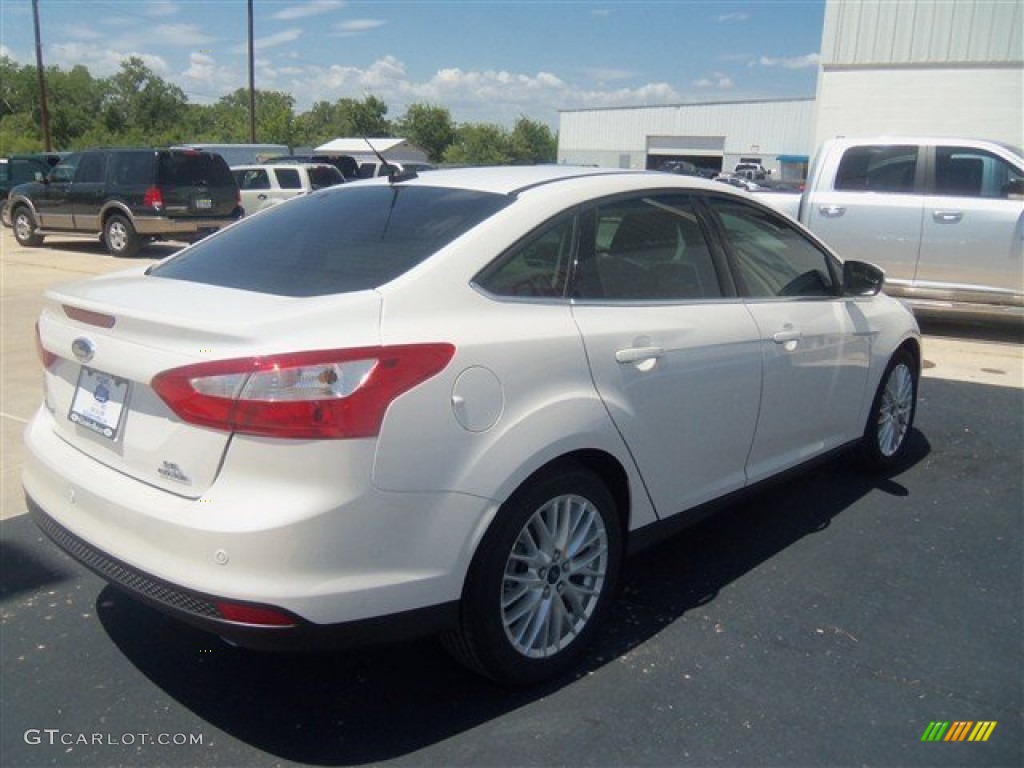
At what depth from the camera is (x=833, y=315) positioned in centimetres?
425

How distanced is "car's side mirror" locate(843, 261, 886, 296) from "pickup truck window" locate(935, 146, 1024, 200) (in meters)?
5.40

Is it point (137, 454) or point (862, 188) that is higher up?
point (862, 188)

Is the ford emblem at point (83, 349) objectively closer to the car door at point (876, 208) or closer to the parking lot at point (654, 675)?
the parking lot at point (654, 675)

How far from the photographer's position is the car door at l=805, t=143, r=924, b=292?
9203 millimetres

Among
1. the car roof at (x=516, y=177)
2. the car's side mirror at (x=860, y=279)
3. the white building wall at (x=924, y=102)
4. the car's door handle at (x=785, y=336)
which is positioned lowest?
the car's door handle at (x=785, y=336)

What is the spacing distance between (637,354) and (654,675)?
1.09 meters

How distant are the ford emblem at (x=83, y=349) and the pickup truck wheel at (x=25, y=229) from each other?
1760 centimetres

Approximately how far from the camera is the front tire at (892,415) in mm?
4809

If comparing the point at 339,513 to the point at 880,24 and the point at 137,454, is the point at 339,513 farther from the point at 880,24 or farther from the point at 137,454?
the point at 880,24

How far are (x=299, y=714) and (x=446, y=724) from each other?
47 centimetres

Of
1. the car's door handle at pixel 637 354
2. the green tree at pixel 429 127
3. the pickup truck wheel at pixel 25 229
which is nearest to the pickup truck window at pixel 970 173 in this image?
the car's door handle at pixel 637 354

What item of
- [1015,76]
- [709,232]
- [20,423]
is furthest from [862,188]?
[1015,76]

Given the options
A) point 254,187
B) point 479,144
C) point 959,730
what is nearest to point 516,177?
point 959,730

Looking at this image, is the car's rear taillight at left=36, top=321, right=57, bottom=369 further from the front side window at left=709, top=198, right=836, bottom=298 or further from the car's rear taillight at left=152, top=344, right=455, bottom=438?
the front side window at left=709, top=198, right=836, bottom=298
